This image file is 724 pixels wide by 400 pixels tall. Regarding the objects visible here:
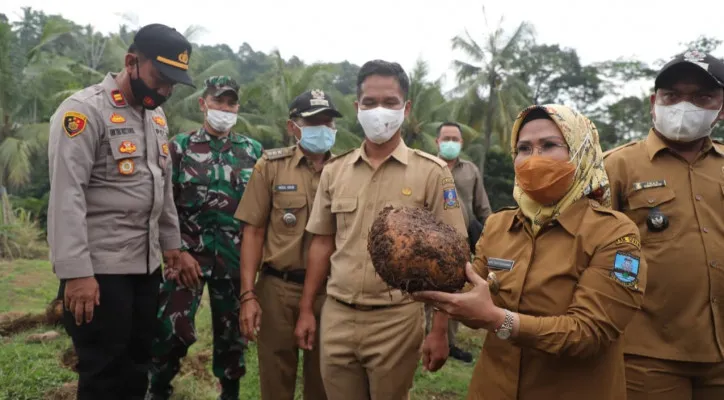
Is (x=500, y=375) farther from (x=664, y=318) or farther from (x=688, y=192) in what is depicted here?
(x=688, y=192)

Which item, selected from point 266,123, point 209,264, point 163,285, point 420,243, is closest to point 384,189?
point 420,243

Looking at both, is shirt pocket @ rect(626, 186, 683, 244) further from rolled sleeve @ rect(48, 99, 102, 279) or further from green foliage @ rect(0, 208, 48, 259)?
green foliage @ rect(0, 208, 48, 259)

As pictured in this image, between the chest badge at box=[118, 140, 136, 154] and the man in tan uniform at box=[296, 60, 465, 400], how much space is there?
102 centimetres

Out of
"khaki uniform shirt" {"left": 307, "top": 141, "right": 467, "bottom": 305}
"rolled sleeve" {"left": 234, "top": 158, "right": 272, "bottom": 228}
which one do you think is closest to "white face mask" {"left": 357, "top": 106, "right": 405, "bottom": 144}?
"khaki uniform shirt" {"left": 307, "top": 141, "right": 467, "bottom": 305}

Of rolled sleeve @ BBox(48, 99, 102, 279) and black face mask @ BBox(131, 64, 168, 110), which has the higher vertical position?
black face mask @ BBox(131, 64, 168, 110)

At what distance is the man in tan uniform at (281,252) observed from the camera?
313 cm

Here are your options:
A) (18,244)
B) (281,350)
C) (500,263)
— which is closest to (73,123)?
(281,350)

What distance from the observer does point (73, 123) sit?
252 centimetres

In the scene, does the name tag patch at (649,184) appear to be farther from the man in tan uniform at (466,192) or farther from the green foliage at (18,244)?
the green foliage at (18,244)

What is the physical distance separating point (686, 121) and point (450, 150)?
3121 millimetres

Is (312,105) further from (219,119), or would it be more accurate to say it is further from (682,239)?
(682,239)

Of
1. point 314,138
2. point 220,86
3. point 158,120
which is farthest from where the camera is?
point 220,86

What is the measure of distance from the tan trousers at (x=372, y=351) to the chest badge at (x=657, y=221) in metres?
1.13

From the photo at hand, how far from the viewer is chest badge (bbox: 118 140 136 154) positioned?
2.67m
